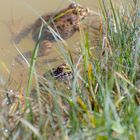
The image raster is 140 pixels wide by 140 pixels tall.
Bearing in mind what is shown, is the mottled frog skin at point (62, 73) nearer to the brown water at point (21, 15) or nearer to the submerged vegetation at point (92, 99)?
the submerged vegetation at point (92, 99)

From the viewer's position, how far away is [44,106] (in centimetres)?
283

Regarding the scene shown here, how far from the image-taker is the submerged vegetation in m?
2.22

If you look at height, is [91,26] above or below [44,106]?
below

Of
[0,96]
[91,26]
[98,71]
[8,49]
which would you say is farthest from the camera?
[8,49]

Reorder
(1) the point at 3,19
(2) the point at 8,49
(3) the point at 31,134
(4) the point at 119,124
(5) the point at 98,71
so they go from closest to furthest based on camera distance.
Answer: (4) the point at 119,124, (3) the point at 31,134, (5) the point at 98,71, (2) the point at 8,49, (1) the point at 3,19

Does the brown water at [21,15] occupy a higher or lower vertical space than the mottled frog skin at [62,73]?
higher

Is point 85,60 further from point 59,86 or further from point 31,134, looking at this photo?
point 31,134

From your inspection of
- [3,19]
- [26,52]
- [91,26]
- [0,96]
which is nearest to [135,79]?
[0,96]

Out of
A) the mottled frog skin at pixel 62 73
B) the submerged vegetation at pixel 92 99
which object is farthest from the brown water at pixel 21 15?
the submerged vegetation at pixel 92 99

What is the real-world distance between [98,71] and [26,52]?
81.4 inches

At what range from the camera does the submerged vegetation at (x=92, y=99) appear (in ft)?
7.30

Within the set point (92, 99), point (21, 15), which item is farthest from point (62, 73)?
point (21, 15)

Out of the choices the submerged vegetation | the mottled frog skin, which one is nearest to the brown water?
the mottled frog skin

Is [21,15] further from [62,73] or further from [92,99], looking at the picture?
[92,99]
